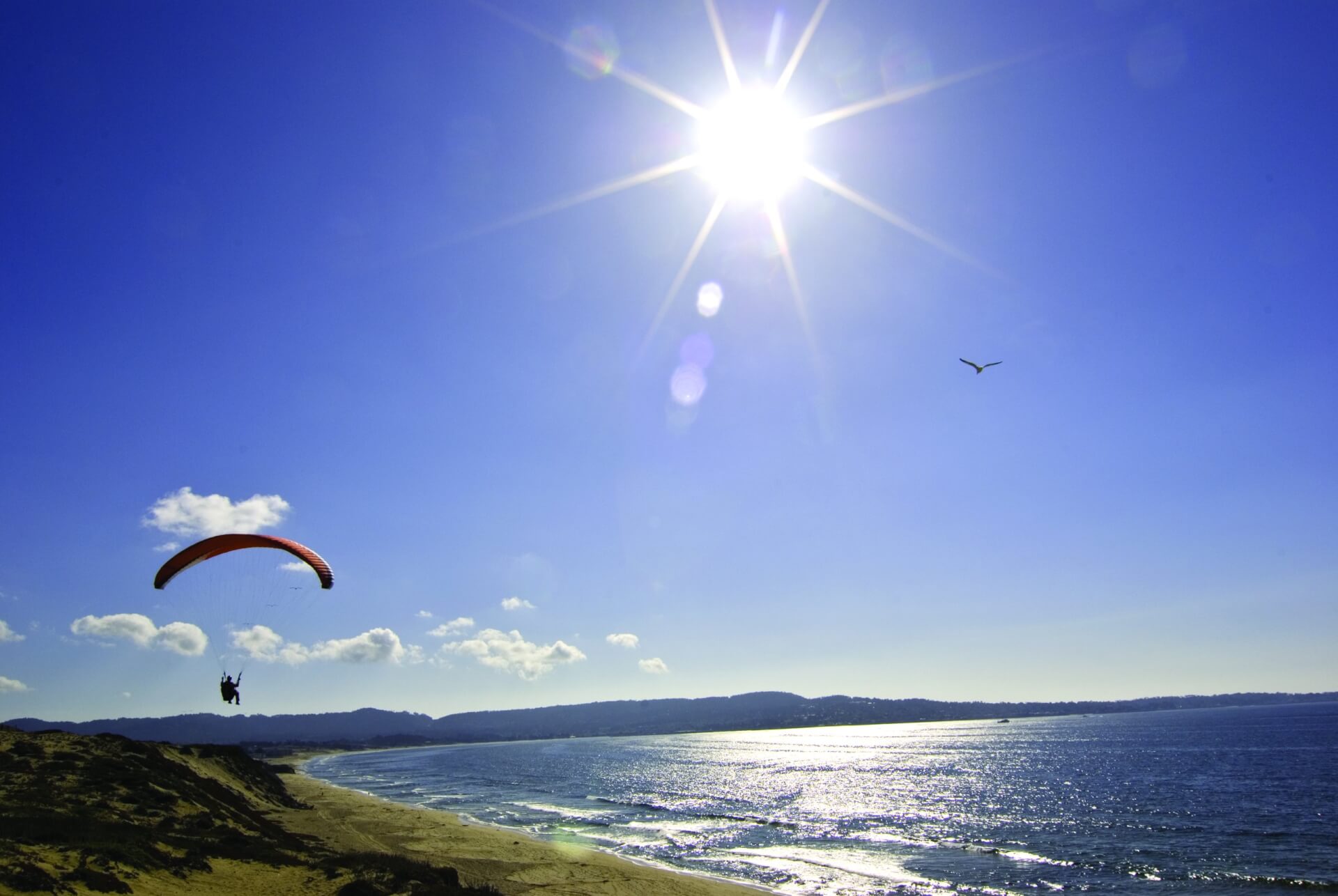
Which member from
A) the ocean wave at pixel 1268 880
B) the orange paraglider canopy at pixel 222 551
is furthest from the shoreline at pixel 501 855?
the ocean wave at pixel 1268 880

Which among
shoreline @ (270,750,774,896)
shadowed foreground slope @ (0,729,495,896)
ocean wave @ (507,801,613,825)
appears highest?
shadowed foreground slope @ (0,729,495,896)

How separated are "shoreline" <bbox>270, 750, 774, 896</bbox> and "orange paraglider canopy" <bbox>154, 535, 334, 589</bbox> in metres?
12.7

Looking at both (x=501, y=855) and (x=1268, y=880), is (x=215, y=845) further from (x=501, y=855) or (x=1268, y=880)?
(x=1268, y=880)

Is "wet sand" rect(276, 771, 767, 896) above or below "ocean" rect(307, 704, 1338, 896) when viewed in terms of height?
above

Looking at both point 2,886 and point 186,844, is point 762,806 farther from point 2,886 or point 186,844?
point 2,886

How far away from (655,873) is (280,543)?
20176mm

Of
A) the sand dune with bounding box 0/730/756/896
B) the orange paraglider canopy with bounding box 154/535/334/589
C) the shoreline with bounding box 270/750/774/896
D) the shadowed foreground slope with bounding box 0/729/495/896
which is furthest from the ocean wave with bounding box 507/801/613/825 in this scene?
the orange paraglider canopy with bounding box 154/535/334/589

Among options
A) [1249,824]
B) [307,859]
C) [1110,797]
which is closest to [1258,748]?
[1110,797]

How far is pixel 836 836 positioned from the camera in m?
38.9

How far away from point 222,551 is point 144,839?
393 inches

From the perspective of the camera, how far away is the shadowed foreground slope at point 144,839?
1503 centimetres

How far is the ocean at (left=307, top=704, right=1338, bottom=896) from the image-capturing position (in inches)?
1147

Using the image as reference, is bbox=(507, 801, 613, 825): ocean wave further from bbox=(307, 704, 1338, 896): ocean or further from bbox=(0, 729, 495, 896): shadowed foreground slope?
bbox=(0, 729, 495, 896): shadowed foreground slope

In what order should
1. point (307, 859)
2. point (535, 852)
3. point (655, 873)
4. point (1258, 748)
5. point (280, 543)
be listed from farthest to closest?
point (1258, 748) < point (535, 852) < point (655, 873) < point (280, 543) < point (307, 859)
